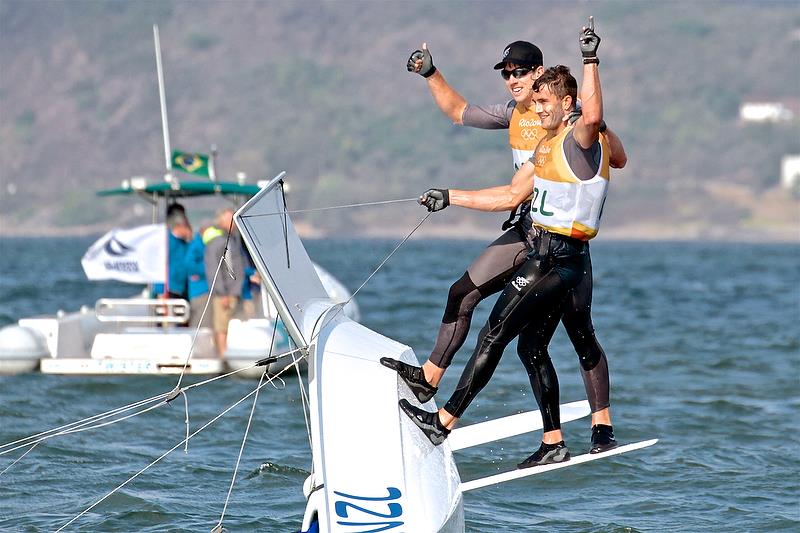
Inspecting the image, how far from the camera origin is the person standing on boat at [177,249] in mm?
16859

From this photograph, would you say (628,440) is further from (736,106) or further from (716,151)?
(736,106)

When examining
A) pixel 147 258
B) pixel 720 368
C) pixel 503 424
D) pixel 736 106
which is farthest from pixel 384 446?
pixel 736 106

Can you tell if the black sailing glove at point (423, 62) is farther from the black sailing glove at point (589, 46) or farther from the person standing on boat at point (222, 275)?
the person standing on boat at point (222, 275)

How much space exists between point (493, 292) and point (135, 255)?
33.1ft

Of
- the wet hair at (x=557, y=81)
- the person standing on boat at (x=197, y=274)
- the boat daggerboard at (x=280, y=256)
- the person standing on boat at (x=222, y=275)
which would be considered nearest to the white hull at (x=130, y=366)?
the person standing on boat at (x=222, y=275)

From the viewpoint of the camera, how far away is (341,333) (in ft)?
25.0

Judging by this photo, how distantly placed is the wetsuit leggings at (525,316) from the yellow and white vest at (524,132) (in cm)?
78

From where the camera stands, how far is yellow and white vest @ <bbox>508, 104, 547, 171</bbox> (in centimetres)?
809

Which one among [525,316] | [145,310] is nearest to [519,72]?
[525,316]

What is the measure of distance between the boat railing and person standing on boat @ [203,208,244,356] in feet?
1.30

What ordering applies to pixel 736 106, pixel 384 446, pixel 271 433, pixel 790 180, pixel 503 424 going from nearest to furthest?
pixel 384 446 < pixel 503 424 < pixel 271 433 < pixel 790 180 < pixel 736 106

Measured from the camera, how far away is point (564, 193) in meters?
7.46

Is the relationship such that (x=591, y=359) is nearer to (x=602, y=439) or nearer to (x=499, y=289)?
(x=602, y=439)

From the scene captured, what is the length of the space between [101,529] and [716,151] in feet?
564
